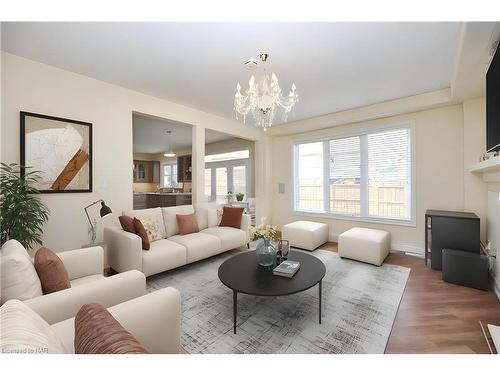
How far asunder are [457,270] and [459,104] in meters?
2.56

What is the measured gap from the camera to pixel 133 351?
659 millimetres

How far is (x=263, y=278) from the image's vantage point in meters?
2.10

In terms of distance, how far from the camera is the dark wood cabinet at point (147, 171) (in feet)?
29.3

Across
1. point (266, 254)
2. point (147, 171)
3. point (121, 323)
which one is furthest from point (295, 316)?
point (147, 171)

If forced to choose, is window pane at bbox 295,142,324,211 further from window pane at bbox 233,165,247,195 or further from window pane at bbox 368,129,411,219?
window pane at bbox 233,165,247,195

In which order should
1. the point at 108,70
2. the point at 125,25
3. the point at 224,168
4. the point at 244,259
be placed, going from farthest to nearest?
the point at 224,168 < the point at 108,70 < the point at 244,259 < the point at 125,25

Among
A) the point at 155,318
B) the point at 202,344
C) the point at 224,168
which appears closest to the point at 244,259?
the point at 202,344

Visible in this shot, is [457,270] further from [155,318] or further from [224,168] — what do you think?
[224,168]

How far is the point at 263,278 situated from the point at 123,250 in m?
1.73

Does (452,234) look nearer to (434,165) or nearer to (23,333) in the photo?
(434,165)

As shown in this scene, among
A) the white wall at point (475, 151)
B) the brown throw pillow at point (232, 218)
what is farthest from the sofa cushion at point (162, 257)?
the white wall at point (475, 151)

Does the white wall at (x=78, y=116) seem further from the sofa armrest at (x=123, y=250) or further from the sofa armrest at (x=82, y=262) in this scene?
the sofa armrest at (x=82, y=262)

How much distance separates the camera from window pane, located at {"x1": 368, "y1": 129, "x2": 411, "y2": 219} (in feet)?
13.2

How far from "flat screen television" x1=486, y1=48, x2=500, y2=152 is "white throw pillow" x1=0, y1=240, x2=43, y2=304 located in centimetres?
345
